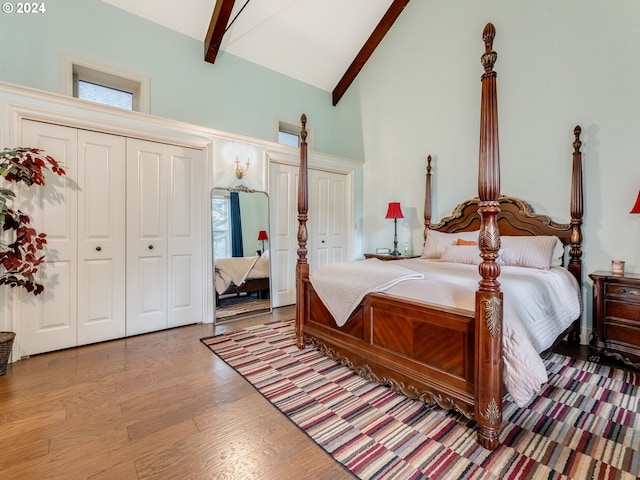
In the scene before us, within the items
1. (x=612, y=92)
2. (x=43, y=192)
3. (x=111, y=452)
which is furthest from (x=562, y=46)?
(x=43, y=192)

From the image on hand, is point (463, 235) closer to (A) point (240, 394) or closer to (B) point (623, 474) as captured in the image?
(B) point (623, 474)

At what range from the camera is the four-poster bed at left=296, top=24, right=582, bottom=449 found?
1.59 m

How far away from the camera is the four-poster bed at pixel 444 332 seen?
5.22ft

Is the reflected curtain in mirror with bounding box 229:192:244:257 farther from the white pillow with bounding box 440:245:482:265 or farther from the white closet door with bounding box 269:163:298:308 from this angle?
the white pillow with bounding box 440:245:482:265

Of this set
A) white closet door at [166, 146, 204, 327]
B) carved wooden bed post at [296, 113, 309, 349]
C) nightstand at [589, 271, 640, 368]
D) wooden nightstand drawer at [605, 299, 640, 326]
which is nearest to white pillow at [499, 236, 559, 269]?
nightstand at [589, 271, 640, 368]

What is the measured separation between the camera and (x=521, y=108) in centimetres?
352

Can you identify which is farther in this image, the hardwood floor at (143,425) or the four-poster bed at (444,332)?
the four-poster bed at (444,332)

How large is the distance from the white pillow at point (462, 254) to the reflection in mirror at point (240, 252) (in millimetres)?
2330

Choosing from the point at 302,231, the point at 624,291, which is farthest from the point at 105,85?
the point at 624,291

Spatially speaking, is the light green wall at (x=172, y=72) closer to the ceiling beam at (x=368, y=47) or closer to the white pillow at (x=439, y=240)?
the ceiling beam at (x=368, y=47)

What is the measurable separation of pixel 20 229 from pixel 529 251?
4.49 m

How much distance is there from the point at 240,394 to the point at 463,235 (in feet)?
9.72

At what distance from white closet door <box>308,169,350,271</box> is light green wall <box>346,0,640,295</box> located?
1.79 ft

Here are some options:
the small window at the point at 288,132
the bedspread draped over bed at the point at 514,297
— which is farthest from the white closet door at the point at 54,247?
the small window at the point at 288,132
